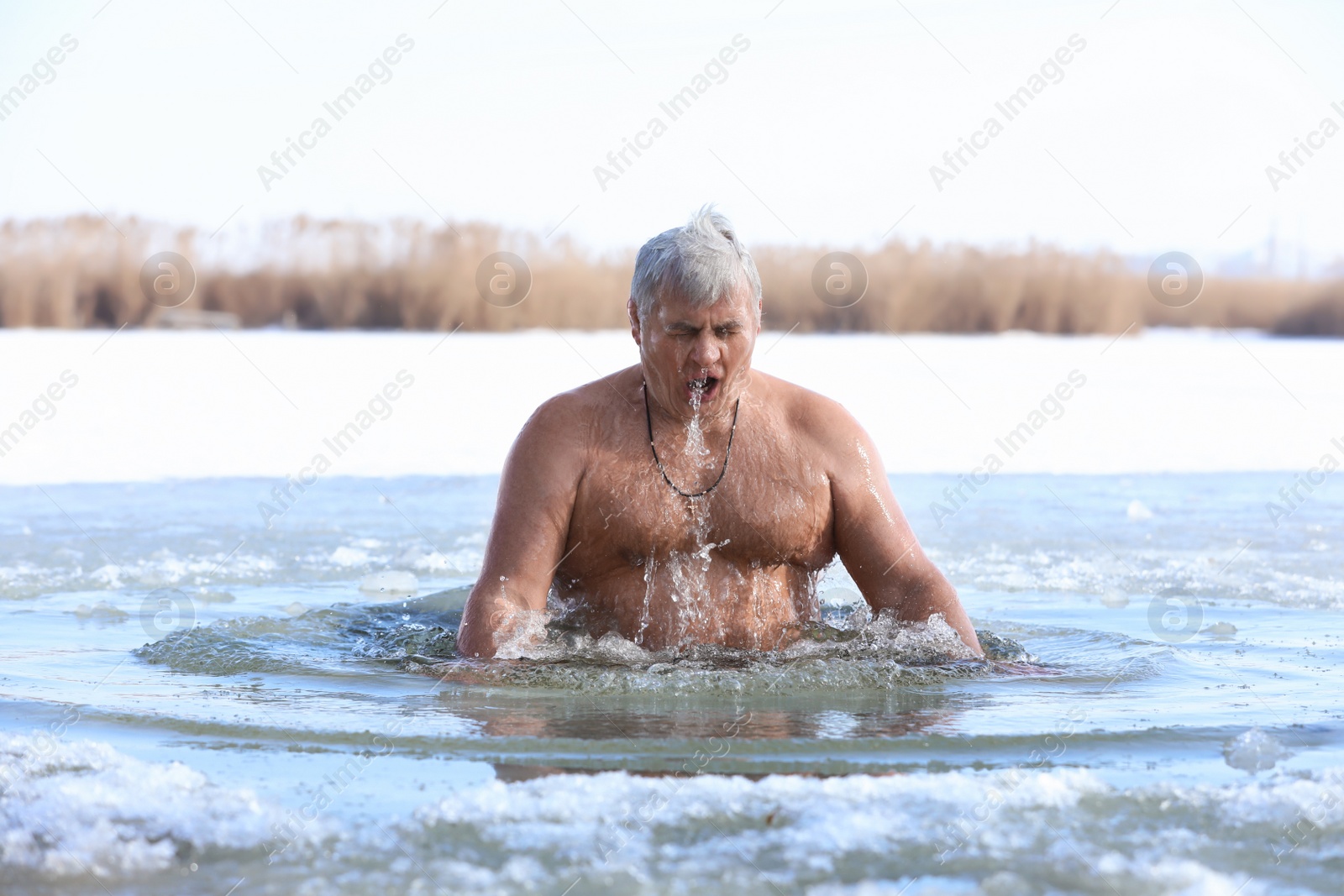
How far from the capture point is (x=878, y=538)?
12.0 feet

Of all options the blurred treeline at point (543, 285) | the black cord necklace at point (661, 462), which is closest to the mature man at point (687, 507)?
the black cord necklace at point (661, 462)

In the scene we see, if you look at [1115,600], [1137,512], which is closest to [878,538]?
[1115,600]

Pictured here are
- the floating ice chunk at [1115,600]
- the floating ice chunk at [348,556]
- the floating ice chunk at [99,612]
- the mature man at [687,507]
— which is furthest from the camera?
the floating ice chunk at [348,556]

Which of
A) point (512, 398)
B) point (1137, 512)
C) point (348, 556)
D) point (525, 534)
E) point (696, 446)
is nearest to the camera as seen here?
point (525, 534)

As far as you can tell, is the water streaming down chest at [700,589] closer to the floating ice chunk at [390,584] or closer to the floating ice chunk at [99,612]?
the floating ice chunk at [390,584]

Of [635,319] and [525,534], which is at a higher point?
[635,319]

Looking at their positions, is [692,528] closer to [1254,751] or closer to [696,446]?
[696,446]

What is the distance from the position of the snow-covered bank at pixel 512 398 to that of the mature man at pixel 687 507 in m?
4.50

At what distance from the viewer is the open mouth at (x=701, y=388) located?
134 inches

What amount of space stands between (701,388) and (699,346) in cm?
13

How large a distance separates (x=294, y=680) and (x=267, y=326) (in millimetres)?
13184

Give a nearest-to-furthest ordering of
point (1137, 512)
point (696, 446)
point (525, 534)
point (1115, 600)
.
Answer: point (525, 534) → point (696, 446) → point (1115, 600) → point (1137, 512)

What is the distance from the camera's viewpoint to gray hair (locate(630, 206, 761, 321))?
10.9ft

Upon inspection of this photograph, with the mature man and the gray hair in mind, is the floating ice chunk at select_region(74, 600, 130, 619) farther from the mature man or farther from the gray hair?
the gray hair
